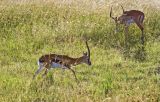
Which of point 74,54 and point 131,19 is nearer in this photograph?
point 74,54

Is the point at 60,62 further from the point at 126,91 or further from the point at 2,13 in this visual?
the point at 2,13

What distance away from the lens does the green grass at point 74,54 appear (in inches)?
297

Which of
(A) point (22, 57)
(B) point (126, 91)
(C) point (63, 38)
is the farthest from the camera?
(C) point (63, 38)

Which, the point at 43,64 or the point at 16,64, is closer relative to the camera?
the point at 43,64

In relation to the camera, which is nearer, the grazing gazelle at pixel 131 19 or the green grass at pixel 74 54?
the green grass at pixel 74 54

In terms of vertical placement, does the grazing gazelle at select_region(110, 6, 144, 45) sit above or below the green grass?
above

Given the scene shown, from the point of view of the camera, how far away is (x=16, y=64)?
9.95 metres

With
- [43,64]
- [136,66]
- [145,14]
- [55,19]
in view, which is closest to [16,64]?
[43,64]

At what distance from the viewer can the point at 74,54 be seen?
10.7m

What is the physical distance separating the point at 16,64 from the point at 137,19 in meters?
3.33

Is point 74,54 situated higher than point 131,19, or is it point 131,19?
point 131,19

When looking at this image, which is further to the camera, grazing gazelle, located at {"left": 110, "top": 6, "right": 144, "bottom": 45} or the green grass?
grazing gazelle, located at {"left": 110, "top": 6, "right": 144, "bottom": 45}

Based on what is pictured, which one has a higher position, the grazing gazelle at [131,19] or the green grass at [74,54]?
the grazing gazelle at [131,19]

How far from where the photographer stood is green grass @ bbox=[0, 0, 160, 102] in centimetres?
754
